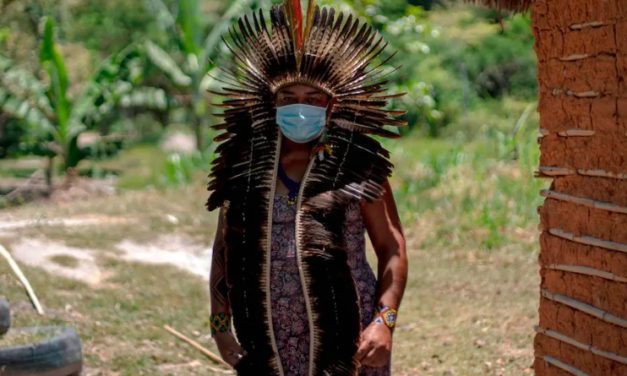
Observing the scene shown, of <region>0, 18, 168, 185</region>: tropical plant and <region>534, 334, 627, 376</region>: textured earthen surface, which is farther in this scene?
<region>0, 18, 168, 185</region>: tropical plant

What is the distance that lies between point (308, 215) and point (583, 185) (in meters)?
1.08

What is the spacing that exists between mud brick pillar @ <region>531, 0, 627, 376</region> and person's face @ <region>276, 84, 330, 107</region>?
980 mm

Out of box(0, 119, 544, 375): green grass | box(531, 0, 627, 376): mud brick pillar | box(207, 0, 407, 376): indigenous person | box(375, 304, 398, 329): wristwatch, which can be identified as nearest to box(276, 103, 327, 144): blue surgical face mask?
box(207, 0, 407, 376): indigenous person

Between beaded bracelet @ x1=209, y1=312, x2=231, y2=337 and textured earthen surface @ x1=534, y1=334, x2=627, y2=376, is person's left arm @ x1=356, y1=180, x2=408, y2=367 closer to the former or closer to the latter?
beaded bracelet @ x1=209, y1=312, x2=231, y2=337

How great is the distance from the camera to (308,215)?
10.3 feet

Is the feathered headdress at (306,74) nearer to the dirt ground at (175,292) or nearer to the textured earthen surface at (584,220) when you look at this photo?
the textured earthen surface at (584,220)

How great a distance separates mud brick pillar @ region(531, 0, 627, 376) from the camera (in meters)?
3.41

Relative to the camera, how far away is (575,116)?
3613 millimetres

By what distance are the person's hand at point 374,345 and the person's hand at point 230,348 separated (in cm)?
42

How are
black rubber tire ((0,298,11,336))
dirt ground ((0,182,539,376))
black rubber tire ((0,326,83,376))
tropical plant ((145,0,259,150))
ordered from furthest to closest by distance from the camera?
tropical plant ((145,0,259,150)), dirt ground ((0,182,539,376)), black rubber tire ((0,298,11,336)), black rubber tire ((0,326,83,376))

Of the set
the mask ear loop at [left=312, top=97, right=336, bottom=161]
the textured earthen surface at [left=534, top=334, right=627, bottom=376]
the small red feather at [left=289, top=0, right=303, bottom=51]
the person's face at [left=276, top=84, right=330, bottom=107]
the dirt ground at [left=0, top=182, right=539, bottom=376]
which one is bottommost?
the dirt ground at [left=0, top=182, right=539, bottom=376]

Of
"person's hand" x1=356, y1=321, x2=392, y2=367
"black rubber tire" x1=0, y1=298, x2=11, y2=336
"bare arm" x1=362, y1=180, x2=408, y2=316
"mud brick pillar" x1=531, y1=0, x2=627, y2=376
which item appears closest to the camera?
"person's hand" x1=356, y1=321, x2=392, y2=367

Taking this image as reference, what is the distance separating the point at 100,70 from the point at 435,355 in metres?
10.4

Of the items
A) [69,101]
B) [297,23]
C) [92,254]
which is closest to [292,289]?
[297,23]
